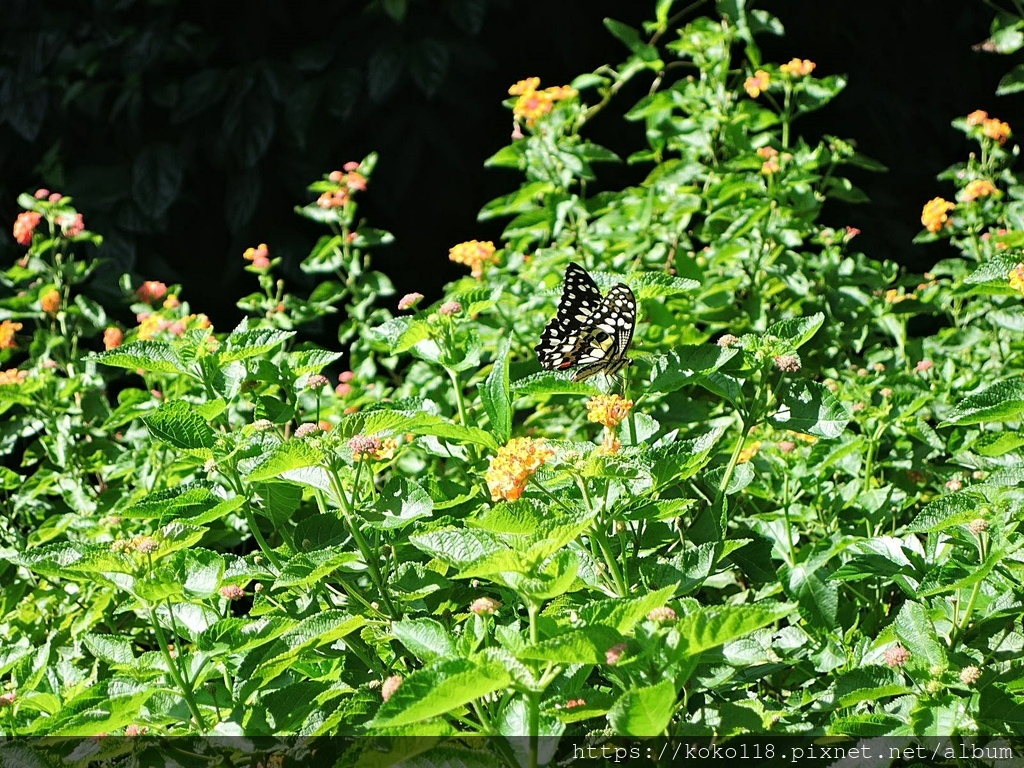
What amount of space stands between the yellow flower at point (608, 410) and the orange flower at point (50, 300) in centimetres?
216

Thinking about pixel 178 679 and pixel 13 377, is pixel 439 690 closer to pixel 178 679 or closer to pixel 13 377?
pixel 178 679

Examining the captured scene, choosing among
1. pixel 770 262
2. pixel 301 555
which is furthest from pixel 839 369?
pixel 301 555

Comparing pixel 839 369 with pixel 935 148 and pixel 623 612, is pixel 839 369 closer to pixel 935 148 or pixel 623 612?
pixel 623 612

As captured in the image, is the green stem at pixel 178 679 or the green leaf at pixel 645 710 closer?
the green leaf at pixel 645 710

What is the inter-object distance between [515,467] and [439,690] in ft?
1.50

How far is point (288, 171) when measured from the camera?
4.66 meters

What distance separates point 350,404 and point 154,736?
1276 mm

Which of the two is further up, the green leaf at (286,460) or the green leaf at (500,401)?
the green leaf at (286,460)

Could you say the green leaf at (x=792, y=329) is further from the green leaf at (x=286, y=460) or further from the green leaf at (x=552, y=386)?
the green leaf at (x=286, y=460)

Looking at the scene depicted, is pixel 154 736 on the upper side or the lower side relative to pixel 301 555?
lower

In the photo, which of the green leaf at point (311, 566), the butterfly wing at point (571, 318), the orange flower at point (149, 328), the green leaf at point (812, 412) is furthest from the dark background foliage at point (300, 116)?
the green leaf at point (311, 566)

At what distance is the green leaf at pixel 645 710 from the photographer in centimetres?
115

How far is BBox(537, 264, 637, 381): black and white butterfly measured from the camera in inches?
81.2

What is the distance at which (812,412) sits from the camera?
179 centimetres
